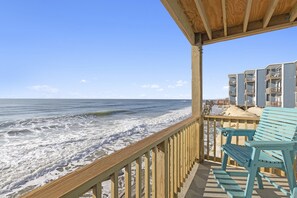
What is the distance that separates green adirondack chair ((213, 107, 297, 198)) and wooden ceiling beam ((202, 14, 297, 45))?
3.86 feet

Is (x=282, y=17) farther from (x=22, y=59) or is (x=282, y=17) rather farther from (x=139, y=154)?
(x=22, y=59)

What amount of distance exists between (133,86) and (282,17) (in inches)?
1699

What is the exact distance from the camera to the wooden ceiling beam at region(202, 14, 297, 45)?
2643 mm

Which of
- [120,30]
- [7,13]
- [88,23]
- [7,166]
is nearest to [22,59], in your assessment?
[7,13]

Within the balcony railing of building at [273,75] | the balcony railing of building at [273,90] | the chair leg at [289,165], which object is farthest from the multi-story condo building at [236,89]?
the chair leg at [289,165]

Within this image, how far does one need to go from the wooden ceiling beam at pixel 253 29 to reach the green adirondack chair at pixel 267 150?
3.86ft

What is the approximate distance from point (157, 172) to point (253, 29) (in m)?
2.48

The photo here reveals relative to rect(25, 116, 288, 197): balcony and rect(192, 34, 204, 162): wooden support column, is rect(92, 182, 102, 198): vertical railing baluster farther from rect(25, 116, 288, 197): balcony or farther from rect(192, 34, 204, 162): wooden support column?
rect(192, 34, 204, 162): wooden support column

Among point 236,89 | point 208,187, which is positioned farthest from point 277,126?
point 236,89

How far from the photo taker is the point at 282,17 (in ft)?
8.65

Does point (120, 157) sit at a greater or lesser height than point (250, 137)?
greater

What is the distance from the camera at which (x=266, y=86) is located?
79.6 feet

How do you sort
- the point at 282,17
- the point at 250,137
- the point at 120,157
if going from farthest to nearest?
the point at 282,17, the point at 250,137, the point at 120,157

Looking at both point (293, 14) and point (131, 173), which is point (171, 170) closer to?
point (131, 173)
